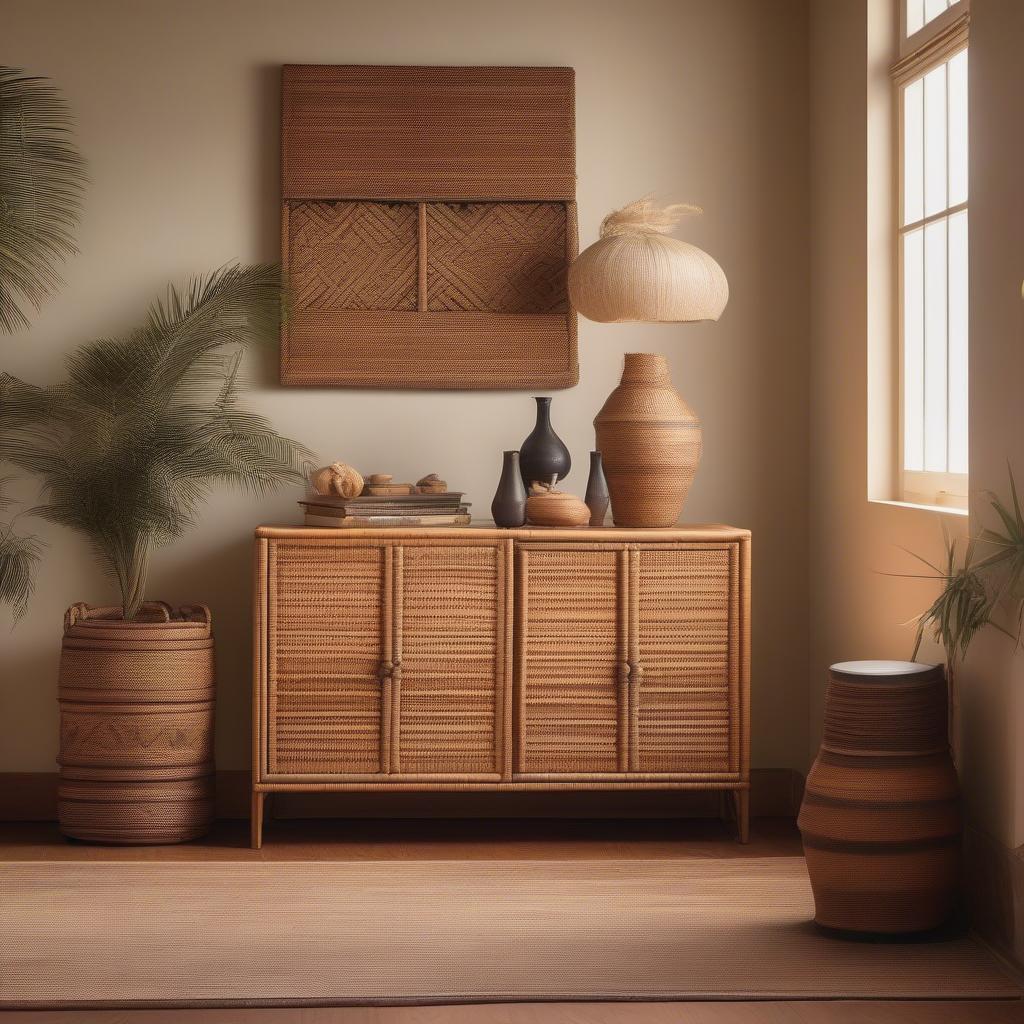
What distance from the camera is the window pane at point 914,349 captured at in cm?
379

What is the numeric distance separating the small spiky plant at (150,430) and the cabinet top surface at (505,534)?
40 centimetres

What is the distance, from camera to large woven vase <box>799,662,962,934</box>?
3.00 meters

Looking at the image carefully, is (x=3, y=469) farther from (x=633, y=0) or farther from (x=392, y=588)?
(x=633, y=0)

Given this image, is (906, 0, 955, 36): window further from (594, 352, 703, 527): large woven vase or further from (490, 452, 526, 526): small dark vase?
(490, 452, 526, 526): small dark vase

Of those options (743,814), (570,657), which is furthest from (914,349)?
(743,814)

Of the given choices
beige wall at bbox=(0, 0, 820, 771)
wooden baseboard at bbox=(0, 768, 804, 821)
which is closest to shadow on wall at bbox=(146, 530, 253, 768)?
beige wall at bbox=(0, 0, 820, 771)

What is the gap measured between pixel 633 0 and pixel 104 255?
1891 mm

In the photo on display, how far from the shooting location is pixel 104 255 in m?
4.31

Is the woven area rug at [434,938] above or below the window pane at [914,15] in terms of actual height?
below

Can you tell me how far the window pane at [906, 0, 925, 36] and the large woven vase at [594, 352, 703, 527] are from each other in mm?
1145

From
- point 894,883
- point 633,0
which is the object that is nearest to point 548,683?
point 894,883

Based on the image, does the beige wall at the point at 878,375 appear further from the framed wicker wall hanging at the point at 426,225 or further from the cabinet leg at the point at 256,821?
the cabinet leg at the point at 256,821

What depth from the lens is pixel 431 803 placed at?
4352mm

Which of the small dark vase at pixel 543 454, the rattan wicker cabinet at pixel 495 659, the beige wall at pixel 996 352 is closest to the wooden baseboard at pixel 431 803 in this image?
the rattan wicker cabinet at pixel 495 659
